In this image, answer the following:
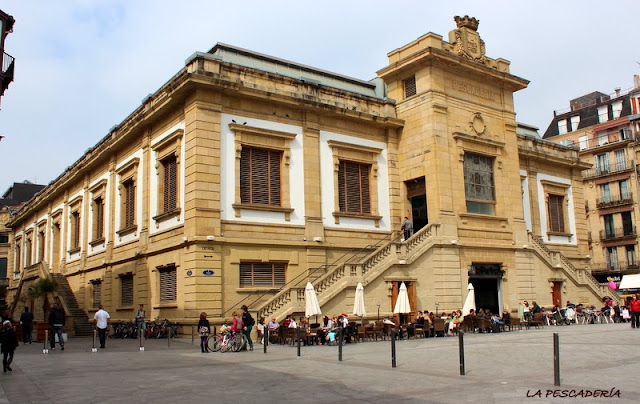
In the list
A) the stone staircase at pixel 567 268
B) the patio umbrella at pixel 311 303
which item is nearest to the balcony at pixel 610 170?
the stone staircase at pixel 567 268

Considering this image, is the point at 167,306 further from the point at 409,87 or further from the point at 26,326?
the point at 409,87

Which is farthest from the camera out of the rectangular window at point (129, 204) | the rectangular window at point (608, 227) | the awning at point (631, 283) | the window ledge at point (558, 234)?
the rectangular window at point (608, 227)

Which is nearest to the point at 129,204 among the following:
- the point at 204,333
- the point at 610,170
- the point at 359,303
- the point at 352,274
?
the point at 352,274

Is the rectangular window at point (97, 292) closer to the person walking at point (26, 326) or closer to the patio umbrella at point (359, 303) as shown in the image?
the person walking at point (26, 326)

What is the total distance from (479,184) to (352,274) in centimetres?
1047

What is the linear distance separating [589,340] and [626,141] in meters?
42.3

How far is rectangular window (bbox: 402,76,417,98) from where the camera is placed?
3192 cm

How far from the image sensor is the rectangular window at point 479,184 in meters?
31.6

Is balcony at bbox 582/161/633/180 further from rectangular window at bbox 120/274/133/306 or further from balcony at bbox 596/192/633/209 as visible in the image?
rectangular window at bbox 120/274/133/306

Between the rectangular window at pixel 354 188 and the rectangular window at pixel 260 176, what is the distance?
346 centimetres

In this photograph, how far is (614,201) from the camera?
57.7 metres

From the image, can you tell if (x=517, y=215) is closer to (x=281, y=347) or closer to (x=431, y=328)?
(x=431, y=328)

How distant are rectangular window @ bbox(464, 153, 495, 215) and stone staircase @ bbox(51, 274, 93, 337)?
21.5m

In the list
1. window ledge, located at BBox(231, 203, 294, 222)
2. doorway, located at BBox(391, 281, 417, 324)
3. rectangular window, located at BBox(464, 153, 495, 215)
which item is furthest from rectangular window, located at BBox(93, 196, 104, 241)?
rectangular window, located at BBox(464, 153, 495, 215)
